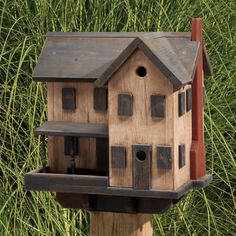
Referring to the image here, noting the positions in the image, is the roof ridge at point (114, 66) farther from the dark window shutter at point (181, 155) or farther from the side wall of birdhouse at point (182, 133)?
the dark window shutter at point (181, 155)

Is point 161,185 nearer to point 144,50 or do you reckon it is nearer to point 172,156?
point 172,156

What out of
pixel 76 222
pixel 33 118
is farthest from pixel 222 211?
pixel 33 118

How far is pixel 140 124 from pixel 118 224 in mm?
420

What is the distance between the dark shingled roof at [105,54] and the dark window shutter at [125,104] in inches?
2.8

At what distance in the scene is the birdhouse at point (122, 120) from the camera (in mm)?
2803

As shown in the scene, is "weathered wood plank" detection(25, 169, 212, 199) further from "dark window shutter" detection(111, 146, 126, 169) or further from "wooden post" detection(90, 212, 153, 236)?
"wooden post" detection(90, 212, 153, 236)

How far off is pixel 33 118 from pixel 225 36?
48.5 inches

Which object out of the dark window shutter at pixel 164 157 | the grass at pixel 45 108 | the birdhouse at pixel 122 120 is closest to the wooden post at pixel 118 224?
the birdhouse at pixel 122 120

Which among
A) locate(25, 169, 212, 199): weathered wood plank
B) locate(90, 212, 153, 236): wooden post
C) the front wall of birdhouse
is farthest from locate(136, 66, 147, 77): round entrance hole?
locate(90, 212, 153, 236): wooden post

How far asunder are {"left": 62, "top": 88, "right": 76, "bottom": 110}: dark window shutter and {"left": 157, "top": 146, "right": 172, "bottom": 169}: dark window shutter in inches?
14.1

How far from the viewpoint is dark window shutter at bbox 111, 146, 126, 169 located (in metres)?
2.84

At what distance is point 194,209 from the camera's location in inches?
176

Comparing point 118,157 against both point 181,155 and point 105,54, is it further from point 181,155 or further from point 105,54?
point 105,54

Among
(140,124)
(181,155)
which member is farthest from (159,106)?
(181,155)
